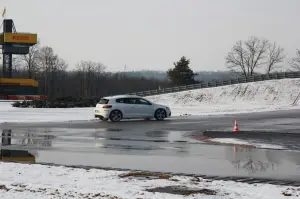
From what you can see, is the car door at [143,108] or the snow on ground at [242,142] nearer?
the snow on ground at [242,142]

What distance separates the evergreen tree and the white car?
6517 centimetres

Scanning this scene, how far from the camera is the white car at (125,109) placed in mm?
25406

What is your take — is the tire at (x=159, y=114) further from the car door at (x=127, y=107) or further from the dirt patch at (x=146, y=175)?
the dirt patch at (x=146, y=175)

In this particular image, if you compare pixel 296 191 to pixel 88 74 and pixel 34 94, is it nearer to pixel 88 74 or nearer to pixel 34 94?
pixel 34 94

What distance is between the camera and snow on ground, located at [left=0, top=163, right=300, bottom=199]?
6.63m

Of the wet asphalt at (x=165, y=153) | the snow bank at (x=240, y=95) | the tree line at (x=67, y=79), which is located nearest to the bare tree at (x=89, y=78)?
the tree line at (x=67, y=79)

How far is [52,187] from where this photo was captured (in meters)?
7.27

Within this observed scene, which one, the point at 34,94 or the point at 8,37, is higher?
the point at 8,37

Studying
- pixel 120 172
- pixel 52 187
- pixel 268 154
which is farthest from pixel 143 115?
pixel 52 187

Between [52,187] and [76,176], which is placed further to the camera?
[76,176]

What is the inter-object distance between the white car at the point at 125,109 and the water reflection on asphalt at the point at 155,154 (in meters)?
8.48

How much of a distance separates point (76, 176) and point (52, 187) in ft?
3.53

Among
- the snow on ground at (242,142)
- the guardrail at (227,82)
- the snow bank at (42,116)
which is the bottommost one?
the snow on ground at (242,142)

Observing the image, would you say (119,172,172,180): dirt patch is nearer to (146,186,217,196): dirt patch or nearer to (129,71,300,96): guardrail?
(146,186,217,196): dirt patch
